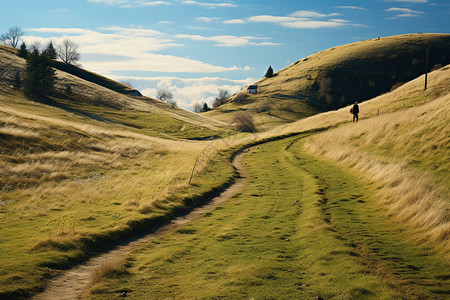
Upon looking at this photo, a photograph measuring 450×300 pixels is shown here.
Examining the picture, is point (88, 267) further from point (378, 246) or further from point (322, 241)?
point (378, 246)

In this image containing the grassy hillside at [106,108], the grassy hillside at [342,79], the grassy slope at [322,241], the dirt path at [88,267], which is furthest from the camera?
the grassy hillside at [342,79]

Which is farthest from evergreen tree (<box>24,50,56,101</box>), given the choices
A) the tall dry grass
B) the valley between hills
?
the tall dry grass

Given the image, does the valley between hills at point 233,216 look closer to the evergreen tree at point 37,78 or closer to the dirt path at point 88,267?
the dirt path at point 88,267

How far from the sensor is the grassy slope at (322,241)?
9656 mm

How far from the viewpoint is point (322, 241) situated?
12602 mm

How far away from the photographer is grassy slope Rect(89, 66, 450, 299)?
9656 millimetres

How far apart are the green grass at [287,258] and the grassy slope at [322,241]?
0.03 metres

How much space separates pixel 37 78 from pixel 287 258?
92.8 meters

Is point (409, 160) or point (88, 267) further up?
point (409, 160)

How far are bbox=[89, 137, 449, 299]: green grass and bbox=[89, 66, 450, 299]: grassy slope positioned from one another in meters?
0.03

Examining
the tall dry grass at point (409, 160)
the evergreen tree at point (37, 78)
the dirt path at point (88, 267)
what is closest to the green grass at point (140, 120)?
the evergreen tree at point (37, 78)

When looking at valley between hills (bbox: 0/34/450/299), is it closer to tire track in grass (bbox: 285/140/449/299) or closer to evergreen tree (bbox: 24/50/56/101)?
tire track in grass (bbox: 285/140/449/299)

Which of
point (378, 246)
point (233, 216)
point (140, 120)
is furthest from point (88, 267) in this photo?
point (140, 120)

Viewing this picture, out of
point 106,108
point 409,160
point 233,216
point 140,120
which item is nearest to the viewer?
point 233,216
